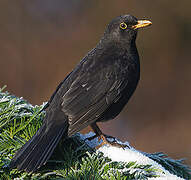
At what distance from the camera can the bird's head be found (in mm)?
3865

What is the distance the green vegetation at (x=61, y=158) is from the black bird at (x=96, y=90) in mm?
A: 98

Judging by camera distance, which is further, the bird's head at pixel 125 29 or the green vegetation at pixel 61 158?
the bird's head at pixel 125 29

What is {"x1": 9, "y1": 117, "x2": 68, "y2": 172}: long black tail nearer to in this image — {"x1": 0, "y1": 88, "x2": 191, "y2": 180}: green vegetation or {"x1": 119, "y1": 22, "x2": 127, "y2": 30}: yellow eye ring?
{"x1": 0, "y1": 88, "x2": 191, "y2": 180}: green vegetation

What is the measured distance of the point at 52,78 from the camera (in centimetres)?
726

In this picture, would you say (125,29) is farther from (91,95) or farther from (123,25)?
(91,95)

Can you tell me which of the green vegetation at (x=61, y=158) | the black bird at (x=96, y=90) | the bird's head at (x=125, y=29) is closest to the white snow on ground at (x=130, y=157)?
the green vegetation at (x=61, y=158)

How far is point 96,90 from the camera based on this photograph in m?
3.40

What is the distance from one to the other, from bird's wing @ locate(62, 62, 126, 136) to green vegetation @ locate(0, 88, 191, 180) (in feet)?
0.77

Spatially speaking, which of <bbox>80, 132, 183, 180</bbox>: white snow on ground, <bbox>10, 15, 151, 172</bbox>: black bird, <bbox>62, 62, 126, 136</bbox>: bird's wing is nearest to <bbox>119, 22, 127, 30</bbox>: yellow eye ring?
<bbox>10, 15, 151, 172</bbox>: black bird

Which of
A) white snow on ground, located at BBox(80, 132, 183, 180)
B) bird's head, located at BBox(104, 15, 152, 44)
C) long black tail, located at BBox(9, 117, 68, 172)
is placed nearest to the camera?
long black tail, located at BBox(9, 117, 68, 172)

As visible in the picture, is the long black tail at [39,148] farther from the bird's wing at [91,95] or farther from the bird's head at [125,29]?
the bird's head at [125,29]

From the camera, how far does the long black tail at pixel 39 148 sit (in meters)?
2.38

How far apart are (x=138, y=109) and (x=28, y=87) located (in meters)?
2.19

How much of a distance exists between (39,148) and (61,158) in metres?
0.21
